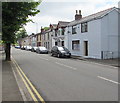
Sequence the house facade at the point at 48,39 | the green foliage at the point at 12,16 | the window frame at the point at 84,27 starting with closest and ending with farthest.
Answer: the green foliage at the point at 12,16, the window frame at the point at 84,27, the house facade at the point at 48,39

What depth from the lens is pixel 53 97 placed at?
5.85 meters

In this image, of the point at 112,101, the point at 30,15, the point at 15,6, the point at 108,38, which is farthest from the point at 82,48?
the point at 112,101

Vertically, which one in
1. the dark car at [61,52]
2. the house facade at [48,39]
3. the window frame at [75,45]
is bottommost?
the dark car at [61,52]

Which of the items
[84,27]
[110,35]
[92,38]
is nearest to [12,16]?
[92,38]

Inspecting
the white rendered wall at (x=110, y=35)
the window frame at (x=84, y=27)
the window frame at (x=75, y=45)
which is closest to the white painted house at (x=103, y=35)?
the white rendered wall at (x=110, y=35)

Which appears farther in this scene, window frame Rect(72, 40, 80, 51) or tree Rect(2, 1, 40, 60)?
window frame Rect(72, 40, 80, 51)

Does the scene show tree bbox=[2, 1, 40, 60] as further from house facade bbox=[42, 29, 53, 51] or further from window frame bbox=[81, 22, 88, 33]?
house facade bbox=[42, 29, 53, 51]

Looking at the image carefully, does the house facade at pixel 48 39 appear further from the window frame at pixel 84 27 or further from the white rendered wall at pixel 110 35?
the white rendered wall at pixel 110 35

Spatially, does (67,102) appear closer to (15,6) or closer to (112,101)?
(112,101)

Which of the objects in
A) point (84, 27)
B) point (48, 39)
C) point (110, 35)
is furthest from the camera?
point (48, 39)

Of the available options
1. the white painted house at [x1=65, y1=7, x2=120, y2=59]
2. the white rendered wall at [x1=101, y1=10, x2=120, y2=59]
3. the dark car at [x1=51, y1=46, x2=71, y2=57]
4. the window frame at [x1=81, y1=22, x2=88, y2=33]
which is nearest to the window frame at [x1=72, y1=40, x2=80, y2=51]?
the window frame at [x1=81, y1=22, x2=88, y2=33]

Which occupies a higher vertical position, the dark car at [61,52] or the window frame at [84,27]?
the window frame at [84,27]

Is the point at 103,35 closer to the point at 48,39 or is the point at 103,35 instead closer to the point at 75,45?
the point at 75,45

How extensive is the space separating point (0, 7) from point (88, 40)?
1460 cm
